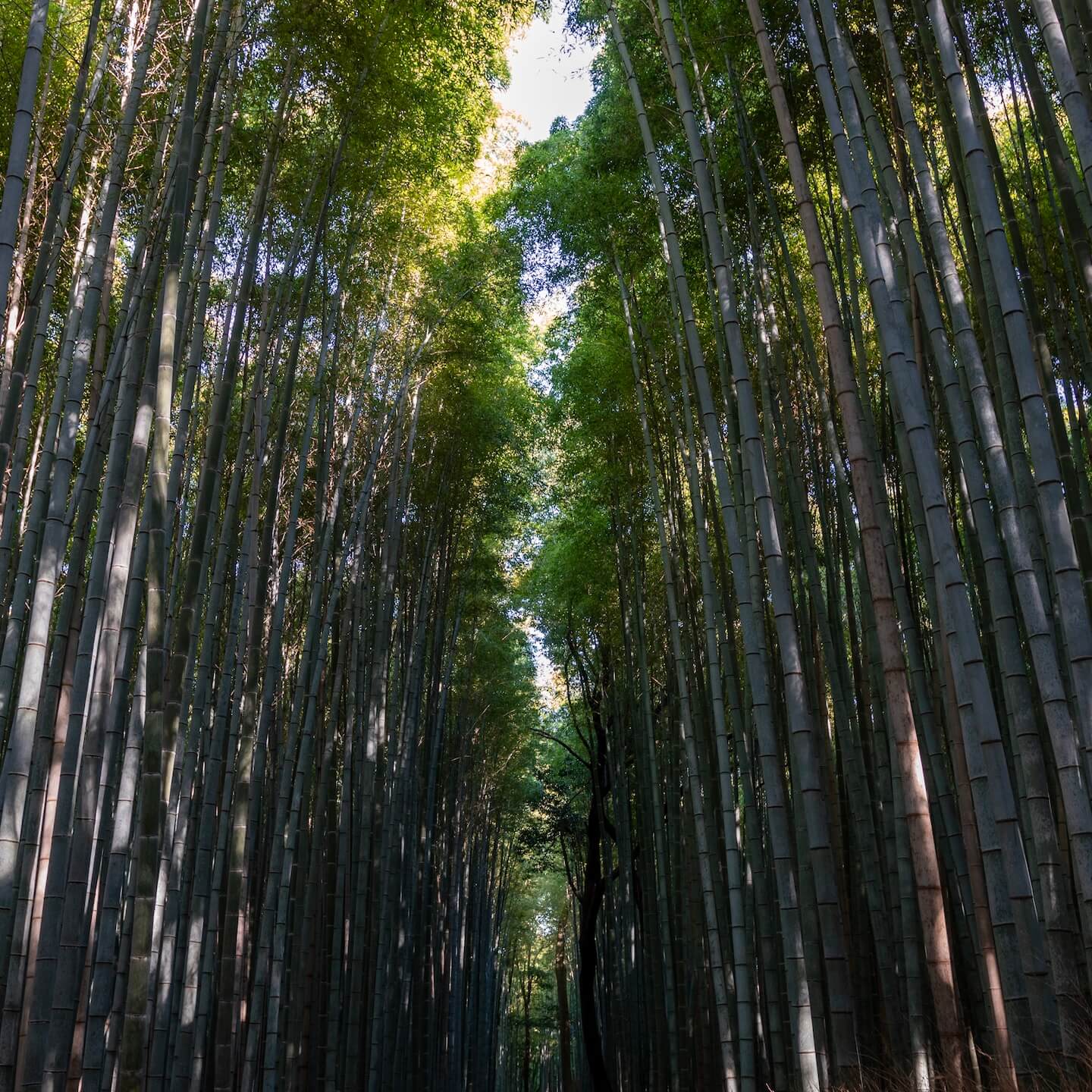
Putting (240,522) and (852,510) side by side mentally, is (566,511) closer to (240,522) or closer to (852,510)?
(240,522)

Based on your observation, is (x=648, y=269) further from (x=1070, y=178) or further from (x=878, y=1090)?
(x=878, y=1090)

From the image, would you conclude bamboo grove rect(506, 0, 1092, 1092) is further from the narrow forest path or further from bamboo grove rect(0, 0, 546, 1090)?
bamboo grove rect(0, 0, 546, 1090)

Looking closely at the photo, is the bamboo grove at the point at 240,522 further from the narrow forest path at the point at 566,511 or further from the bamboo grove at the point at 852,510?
the bamboo grove at the point at 852,510

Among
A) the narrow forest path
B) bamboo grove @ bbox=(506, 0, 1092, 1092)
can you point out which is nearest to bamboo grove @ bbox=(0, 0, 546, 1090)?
the narrow forest path

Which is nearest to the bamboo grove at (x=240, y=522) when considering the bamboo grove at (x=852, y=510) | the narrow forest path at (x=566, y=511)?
the narrow forest path at (x=566, y=511)

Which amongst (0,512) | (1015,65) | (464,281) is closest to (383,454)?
(464,281)

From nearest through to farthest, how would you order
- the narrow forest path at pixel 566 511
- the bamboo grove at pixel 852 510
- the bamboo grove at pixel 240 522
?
the bamboo grove at pixel 852 510, the narrow forest path at pixel 566 511, the bamboo grove at pixel 240 522

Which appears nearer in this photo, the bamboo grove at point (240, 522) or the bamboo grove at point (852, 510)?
the bamboo grove at point (852, 510)

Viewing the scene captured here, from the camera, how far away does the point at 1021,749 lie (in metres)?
2.42

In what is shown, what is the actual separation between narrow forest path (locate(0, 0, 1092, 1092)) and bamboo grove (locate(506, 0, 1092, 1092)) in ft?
0.08

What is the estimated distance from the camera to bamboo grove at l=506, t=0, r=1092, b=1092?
2.28 meters

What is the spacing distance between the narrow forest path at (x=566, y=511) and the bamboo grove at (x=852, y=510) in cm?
2

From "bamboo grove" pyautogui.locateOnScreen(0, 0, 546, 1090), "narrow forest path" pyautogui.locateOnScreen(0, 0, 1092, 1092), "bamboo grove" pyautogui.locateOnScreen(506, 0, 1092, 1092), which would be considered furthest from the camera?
"bamboo grove" pyautogui.locateOnScreen(0, 0, 546, 1090)

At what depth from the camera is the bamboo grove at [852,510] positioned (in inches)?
89.9
